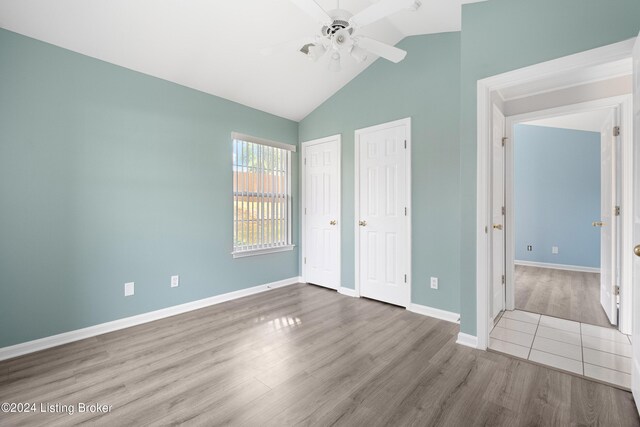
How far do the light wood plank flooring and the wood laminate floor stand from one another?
1.30m

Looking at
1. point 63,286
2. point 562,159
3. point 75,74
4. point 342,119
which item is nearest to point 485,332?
point 342,119

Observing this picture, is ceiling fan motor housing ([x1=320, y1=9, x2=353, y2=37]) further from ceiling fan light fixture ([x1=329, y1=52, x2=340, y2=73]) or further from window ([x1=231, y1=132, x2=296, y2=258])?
window ([x1=231, y1=132, x2=296, y2=258])

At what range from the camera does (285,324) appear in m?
2.86

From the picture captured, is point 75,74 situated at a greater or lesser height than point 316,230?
greater

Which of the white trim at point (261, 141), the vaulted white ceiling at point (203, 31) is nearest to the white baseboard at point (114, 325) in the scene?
the white trim at point (261, 141)

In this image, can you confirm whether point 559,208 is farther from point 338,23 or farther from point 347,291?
point 338,23

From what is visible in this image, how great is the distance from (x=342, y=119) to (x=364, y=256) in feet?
6.13

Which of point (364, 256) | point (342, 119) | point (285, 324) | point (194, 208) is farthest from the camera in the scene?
point (342, 119)

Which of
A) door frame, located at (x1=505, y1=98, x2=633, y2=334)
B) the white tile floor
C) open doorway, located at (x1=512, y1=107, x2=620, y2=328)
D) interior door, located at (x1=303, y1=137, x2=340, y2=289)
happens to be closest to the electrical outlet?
interior door, located at (x1=303, y1=137, x2=340, y2=289)

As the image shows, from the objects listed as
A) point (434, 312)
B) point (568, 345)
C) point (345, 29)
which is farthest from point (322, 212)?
point (568, 345)

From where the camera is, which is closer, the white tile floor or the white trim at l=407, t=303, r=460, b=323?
the white tile floor

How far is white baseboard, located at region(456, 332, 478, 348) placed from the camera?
7.80 ft

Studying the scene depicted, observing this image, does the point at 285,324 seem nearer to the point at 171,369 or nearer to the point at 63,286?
the point at 171,369

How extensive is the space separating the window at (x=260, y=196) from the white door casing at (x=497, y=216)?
8.64 feet
